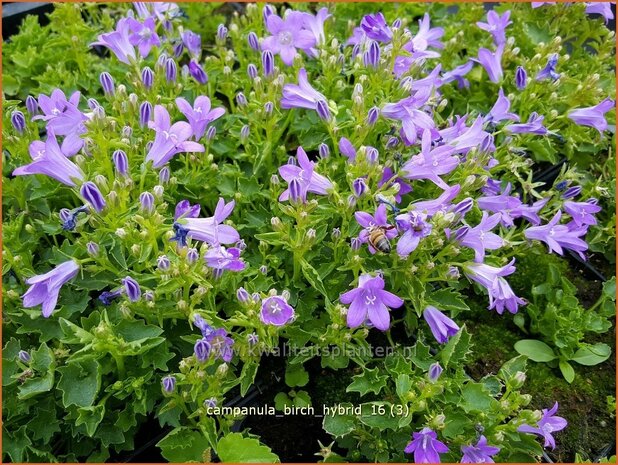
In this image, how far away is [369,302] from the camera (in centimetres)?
229

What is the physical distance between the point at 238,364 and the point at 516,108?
6.33 ft

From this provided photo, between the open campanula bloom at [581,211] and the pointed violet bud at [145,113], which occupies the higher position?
the pointed violet bud at [145,113]

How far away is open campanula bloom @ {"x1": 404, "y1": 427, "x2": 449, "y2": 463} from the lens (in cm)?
223

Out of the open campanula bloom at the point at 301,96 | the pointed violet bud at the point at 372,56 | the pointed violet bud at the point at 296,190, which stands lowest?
the pointed violet bud at the point at 296,190

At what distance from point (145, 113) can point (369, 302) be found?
1189mm


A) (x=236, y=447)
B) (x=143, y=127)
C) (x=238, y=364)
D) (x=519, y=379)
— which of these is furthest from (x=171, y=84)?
(x=519, y=379)

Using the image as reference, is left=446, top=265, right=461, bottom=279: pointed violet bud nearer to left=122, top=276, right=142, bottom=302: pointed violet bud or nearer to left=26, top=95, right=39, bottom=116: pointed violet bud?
left=122, top=276, right=142, bottom=302: pointed violet bud

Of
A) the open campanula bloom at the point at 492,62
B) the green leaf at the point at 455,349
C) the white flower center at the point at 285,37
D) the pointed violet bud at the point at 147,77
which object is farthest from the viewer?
the open campanula bloom at the point at 492,62

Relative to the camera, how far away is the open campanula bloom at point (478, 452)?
229cm

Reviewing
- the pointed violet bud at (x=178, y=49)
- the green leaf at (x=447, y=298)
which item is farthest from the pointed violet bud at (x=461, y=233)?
the pointed violet bud at (x=178, y=49)

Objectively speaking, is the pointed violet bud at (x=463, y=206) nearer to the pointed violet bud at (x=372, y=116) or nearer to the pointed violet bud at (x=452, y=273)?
the pointed violet bud at (x=452, y=273)

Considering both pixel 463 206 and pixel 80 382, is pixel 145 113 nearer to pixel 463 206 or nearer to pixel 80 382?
pixel 80 382

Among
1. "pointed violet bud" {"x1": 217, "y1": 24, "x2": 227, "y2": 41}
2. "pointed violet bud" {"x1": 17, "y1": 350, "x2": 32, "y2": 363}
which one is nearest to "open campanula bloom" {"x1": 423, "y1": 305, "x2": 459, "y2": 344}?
"pointed violet bud" {"x1": 17, "y1": 350, "x2": 32, "y2": 363}

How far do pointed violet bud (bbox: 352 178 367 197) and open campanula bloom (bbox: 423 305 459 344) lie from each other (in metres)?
0.54
